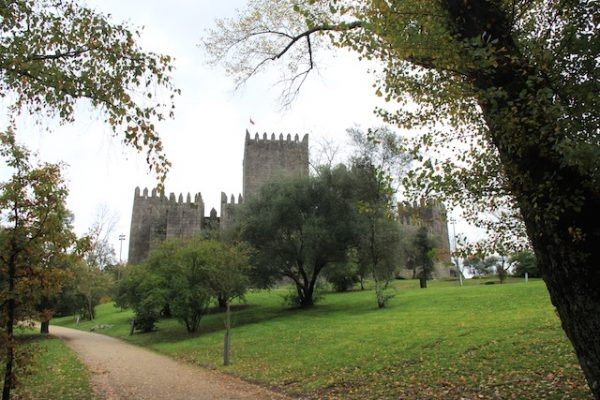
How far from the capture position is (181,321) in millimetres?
23062

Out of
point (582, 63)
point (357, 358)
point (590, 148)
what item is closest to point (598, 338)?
point (590, 148)

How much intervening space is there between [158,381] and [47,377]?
319cm

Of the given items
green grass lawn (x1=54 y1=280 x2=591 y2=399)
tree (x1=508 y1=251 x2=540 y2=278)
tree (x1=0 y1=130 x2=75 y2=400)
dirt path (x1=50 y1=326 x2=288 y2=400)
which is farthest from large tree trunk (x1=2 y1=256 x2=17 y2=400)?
tree (x1=508 y1=251 x2=540 y2=278)

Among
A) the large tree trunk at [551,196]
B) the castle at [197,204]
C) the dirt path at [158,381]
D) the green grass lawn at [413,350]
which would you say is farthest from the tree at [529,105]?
the castle at [197,204]

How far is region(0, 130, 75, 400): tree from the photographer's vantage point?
742 cm

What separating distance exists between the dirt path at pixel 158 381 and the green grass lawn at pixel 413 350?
25.7 inches

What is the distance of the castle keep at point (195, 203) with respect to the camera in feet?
170

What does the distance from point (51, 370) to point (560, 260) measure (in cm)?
1341

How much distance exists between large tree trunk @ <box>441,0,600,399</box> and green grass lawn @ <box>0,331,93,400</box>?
7.22m

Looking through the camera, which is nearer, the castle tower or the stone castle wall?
the stone castle wall

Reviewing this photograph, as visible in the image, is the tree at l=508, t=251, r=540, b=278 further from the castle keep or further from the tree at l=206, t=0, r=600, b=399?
the tree at l=206, t=0, r=600, b=399

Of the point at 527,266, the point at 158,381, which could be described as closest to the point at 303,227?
the point at 158,381

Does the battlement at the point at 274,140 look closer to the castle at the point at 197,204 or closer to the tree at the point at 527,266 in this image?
the castle at the point at 197,204

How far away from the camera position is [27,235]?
24.9 ft
